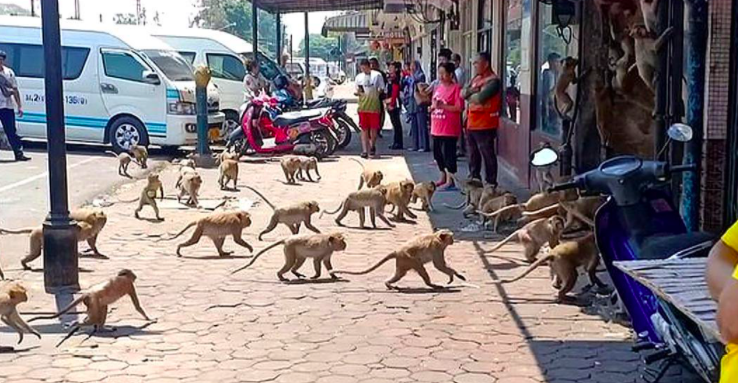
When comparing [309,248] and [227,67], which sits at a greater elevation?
[227,67]

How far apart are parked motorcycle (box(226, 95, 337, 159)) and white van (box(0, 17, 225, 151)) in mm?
992

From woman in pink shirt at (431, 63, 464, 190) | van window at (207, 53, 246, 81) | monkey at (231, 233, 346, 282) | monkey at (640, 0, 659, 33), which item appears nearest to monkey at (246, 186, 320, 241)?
monkey at (231, 233, 346, 282)

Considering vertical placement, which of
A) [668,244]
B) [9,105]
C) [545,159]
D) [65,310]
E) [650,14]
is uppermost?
[650,14]

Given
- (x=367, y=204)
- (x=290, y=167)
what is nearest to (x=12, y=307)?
(x=367, y=204)

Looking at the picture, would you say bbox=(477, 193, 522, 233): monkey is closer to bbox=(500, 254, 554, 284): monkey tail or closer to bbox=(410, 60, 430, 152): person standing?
bbox=(500, 254, 554, 284): monkey tail

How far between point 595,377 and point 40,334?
131 inches

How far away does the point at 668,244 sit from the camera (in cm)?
437

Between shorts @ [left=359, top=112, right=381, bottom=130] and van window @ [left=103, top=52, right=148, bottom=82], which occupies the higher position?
van window @ [left=103, top=52, right=148, bottom=82]

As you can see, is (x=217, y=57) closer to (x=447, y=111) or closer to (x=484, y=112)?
(x=447, y=111)

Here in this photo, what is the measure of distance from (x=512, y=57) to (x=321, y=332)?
27.8ft

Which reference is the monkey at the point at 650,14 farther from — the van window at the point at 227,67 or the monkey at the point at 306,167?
the van window at the point at 227,67

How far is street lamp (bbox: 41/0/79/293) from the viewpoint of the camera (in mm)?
6734

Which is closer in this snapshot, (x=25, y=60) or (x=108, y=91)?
(x=108, y=91)

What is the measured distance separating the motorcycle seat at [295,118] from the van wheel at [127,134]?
244 cm
